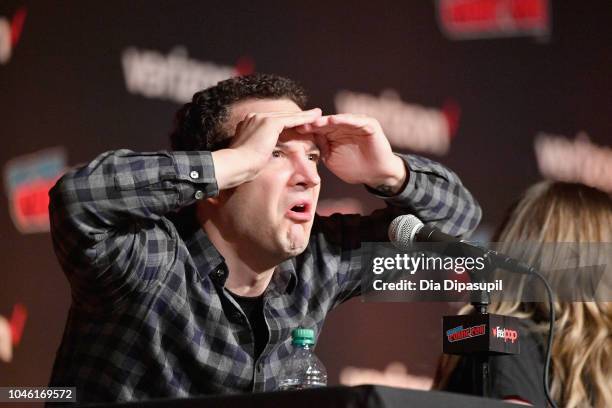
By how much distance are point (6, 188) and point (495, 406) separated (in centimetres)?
208

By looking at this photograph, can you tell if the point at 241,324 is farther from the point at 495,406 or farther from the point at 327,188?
the point at 327,188

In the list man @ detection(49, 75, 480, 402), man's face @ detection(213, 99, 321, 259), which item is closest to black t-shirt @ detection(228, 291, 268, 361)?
man @ detection(49, 75, 480, 402)

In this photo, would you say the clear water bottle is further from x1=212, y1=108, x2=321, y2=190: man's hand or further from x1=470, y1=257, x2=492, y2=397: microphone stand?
x1=470, y1=257, x2=492, y2=397: microphone stand

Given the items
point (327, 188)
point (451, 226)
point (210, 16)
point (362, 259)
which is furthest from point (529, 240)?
point (210, 16)

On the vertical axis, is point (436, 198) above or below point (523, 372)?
above

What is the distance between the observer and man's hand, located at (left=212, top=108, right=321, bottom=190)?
77.3 inches

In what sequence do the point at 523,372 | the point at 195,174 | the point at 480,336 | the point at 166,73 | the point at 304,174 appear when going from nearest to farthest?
1. the point at 480,336
2. the point at 195,174
3. the point at 523,372
4. the point at 304,174
5. the point at 166,73

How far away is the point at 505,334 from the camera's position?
1.60m

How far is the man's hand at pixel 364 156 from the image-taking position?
88.4 inches

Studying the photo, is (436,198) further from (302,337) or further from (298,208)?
(302,337)

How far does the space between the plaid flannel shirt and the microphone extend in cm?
41

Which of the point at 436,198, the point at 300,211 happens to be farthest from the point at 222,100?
the point at 436,198

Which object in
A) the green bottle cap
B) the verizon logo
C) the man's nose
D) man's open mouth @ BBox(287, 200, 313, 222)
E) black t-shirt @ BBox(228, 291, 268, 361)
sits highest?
the verizon logo

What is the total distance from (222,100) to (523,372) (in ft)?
3.05
